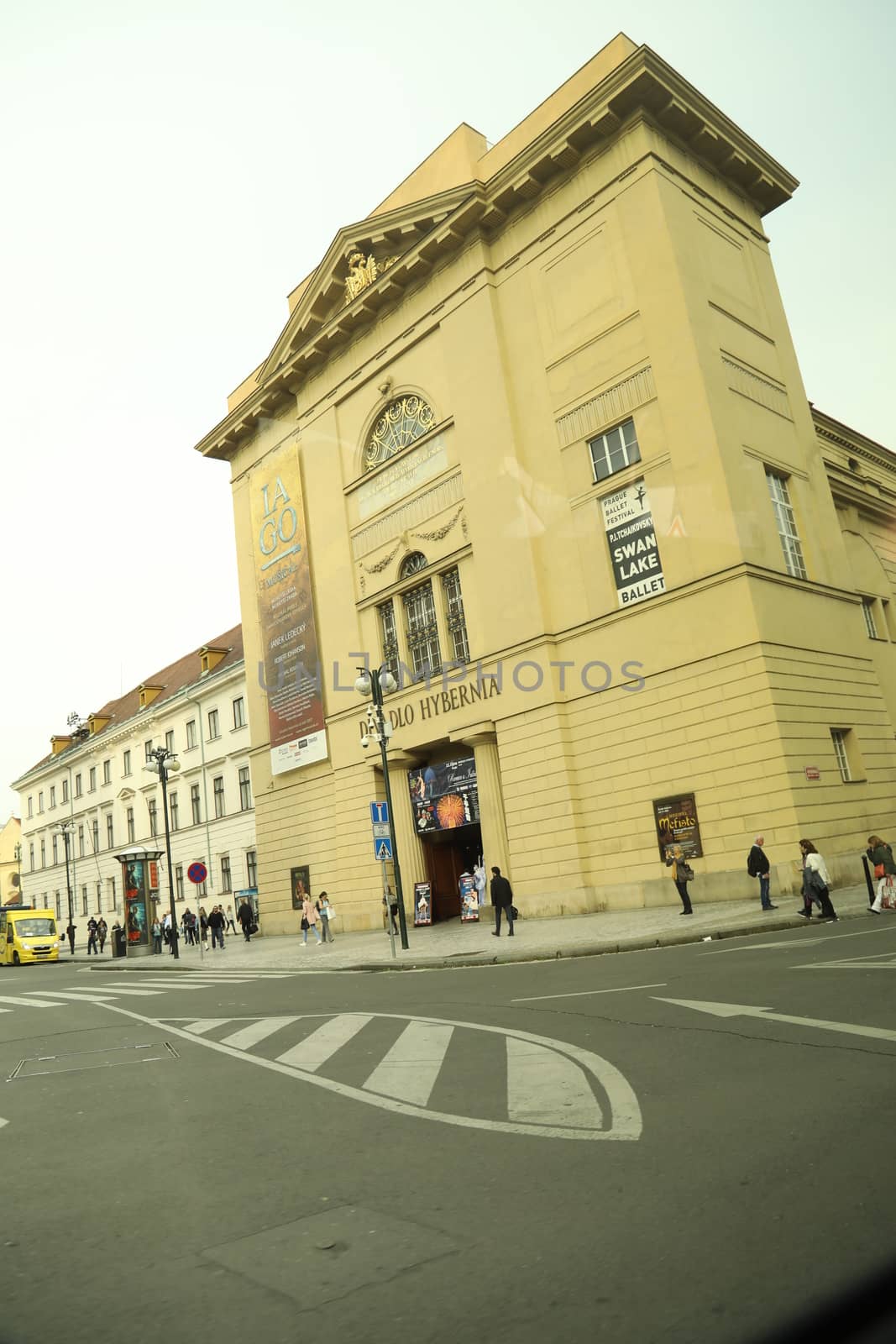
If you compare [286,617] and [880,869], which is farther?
[286,617]

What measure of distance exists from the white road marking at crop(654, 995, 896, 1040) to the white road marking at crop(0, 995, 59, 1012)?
11.4 meters

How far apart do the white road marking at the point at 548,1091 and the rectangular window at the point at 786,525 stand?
20038 mm

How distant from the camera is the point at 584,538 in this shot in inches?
1035

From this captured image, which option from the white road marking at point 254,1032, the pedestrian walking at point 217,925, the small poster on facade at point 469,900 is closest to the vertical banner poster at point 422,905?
the small poster on facade at point 469,900

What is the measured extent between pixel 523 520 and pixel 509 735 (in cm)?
596

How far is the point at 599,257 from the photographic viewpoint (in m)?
26.7

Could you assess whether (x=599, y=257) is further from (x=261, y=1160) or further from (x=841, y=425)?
(x=261, y=1160)

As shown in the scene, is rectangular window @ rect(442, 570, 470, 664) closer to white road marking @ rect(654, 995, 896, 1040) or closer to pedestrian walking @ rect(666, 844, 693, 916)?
pedestrian walking @ rect(666, 844, 693, 916)

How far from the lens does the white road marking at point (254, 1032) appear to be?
9.52m

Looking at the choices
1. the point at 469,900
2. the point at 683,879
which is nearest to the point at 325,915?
the point at 469,900

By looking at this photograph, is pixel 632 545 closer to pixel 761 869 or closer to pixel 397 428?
pixel 761 869

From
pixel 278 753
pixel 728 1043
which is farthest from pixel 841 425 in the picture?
pixel 728 1043

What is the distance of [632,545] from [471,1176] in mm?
21813

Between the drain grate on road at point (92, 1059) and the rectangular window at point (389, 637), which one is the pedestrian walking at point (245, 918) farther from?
the drain grate on road at point (92, 1059)
